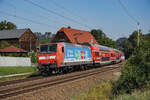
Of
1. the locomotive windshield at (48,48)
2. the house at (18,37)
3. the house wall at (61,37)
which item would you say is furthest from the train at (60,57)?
the house at (18,37)

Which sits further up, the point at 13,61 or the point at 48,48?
the point at 48,48

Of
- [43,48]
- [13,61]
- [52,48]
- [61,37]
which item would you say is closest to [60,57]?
[52,48]

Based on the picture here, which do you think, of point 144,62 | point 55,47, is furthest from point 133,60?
point 55,47

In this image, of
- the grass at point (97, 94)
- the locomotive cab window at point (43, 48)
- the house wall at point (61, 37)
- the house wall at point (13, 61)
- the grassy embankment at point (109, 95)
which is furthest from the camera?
the house wall at point (61, 37)

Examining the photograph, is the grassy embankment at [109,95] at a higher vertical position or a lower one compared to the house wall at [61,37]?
lower

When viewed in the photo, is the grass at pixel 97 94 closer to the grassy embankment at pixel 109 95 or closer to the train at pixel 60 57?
the grassy embankment at pixel 109 95

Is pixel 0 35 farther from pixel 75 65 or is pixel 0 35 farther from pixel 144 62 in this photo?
pixel 144 62

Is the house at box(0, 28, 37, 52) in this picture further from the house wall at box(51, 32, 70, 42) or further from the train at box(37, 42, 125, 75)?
the train at box(37, 42, 125, 75)

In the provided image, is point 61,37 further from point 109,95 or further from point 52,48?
point 109,95

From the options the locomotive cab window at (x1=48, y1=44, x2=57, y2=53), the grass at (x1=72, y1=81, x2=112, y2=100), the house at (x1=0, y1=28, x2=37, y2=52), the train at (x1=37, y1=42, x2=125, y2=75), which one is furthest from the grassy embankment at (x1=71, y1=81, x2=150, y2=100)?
the house at (x1=0, y1=28, x2=37, y2=52)

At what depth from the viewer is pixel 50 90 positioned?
459 inches

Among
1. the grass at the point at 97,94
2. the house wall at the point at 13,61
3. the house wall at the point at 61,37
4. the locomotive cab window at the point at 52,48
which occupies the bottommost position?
the grass at the point at 97,94

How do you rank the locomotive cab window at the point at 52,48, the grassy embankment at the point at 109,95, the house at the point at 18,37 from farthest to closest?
the house at the point at 18,37
the locomotive cab window at the point at 52,48
the grassy embankment at the point at 109,95

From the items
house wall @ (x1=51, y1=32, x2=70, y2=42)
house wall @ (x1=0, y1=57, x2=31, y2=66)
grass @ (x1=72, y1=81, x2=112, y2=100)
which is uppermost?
house wall @ (x1=51, y1=32, x2=70, y2=42)
